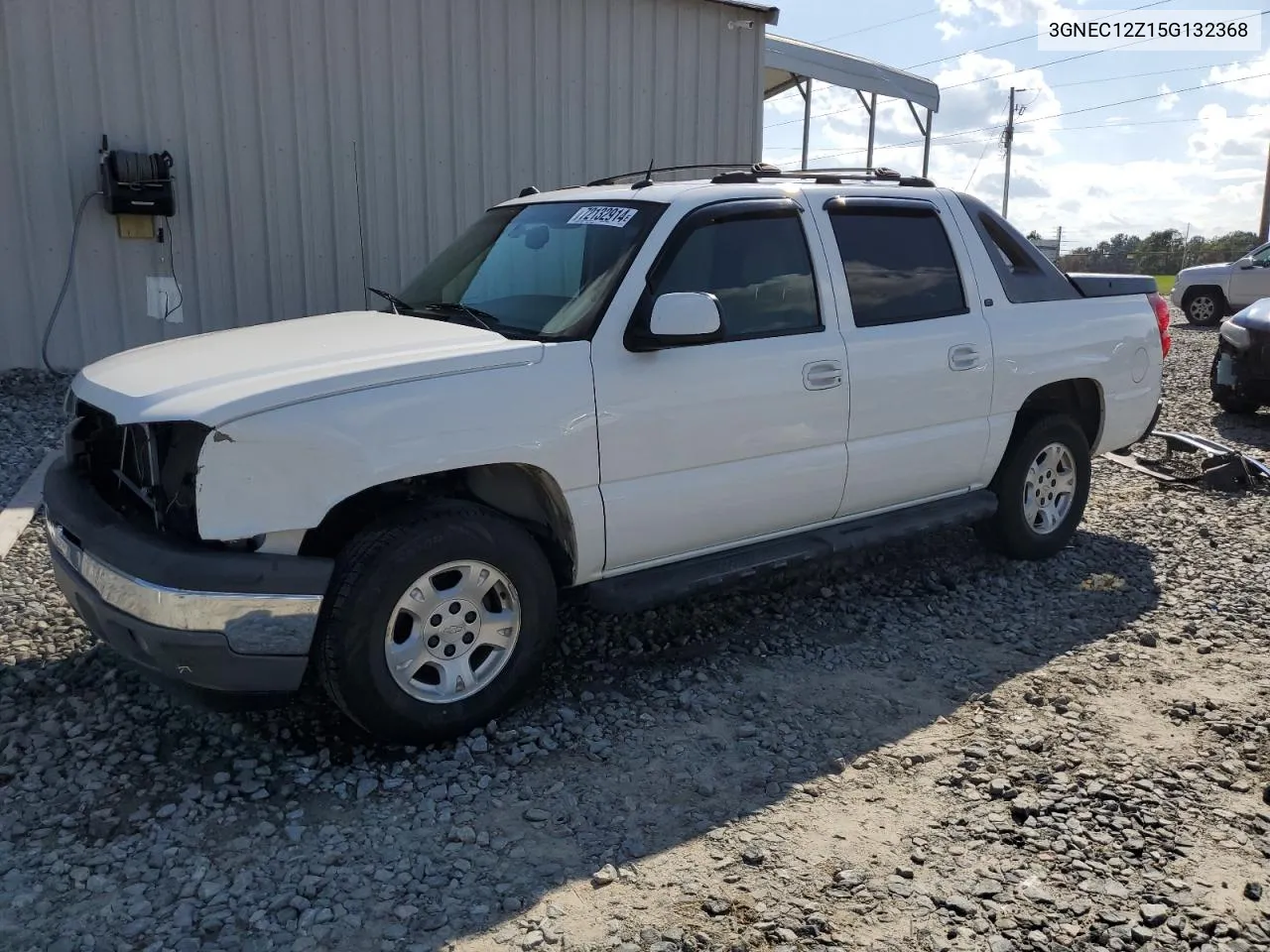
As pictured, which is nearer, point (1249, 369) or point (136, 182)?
point (136, 182)

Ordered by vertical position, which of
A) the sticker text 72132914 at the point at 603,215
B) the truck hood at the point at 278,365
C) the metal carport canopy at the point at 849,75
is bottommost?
the truck hood at the point at 278,365

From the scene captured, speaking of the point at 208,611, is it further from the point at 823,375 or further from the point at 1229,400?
the point at 1229,400

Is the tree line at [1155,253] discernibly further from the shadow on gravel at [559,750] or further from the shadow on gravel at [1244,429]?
the shadow on gravel at [559,750]

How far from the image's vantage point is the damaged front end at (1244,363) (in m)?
9.29

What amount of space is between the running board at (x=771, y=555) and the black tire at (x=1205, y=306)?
55.2 ft

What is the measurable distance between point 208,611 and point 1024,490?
161 inches

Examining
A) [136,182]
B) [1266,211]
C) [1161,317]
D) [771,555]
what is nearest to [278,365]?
[771,555]

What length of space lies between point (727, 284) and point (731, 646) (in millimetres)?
1571

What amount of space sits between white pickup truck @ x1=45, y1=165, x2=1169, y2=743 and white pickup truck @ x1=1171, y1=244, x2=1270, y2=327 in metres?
15.8

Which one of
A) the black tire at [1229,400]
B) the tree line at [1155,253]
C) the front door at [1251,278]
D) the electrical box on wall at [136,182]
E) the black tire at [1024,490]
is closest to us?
the black tire at [1024,490]

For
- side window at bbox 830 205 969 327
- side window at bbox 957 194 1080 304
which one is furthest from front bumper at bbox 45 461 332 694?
side window at bbox 957 194 1080 304

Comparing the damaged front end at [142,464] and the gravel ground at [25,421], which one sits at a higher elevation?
the damaged front end at [142,464]

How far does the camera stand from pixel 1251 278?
18.5m

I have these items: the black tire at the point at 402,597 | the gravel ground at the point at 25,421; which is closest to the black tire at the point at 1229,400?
the black tire at the point at 402,597
